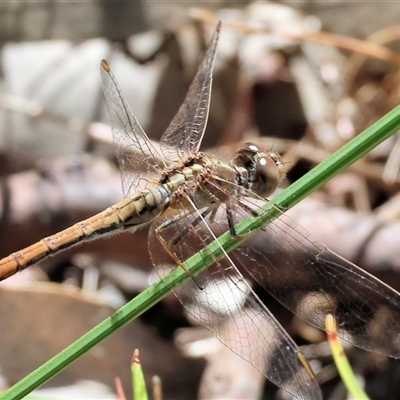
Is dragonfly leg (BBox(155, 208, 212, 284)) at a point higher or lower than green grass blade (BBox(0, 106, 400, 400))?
lower

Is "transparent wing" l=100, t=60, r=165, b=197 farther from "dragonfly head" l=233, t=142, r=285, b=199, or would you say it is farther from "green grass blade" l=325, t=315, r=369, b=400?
"green grass blade" l=325, t=315, r=369, b=400

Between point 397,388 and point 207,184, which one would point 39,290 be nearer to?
point 207,184

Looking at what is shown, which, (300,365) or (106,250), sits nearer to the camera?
(300,365)

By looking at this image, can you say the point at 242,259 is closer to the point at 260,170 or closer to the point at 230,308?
the point at 230,308

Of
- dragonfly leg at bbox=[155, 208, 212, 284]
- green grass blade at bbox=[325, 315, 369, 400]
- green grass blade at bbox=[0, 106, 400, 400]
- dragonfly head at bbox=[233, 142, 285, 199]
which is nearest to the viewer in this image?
green grass blade at bbox=[0, 106, 400, 400]

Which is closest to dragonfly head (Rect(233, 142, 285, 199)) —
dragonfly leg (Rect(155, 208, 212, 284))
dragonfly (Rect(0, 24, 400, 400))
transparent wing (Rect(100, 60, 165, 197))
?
dragonfly (Rect(0, 24, 400, 400))

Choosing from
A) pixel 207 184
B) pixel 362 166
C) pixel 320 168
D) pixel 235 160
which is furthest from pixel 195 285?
pixel 362 166

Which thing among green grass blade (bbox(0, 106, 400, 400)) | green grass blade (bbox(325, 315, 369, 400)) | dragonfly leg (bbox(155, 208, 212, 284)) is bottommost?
green grass blade (bbox(325, 315, 369, 400))
